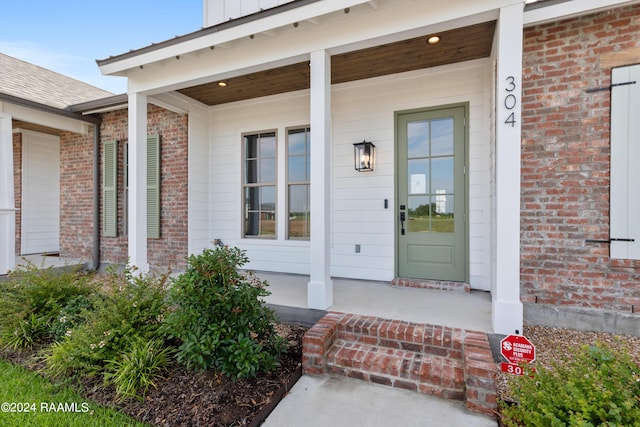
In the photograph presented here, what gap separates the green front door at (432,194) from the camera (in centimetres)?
408

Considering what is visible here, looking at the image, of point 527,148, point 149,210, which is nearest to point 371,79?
point 527,148

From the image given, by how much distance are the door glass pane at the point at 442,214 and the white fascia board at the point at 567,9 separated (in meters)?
2.04

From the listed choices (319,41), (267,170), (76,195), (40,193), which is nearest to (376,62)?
(319,41)

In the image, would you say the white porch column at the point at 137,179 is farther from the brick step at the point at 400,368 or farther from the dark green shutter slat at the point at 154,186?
the brick step at the point at 400,368

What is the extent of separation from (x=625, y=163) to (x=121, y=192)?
741cm

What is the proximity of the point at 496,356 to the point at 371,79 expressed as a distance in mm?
3761

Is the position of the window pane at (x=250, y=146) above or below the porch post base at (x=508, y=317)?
above

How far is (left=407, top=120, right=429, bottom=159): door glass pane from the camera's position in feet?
14.0

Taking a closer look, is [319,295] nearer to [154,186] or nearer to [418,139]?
[418,139]

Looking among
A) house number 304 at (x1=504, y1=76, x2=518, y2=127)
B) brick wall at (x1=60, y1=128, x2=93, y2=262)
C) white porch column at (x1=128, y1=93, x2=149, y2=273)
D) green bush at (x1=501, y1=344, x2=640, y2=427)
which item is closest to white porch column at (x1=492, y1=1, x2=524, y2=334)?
house number 304 at (x1=504, y1=76, x2=518, y2=127)

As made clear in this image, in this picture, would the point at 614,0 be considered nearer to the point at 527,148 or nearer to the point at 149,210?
the point at 527,148

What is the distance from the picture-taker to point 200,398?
217 cm

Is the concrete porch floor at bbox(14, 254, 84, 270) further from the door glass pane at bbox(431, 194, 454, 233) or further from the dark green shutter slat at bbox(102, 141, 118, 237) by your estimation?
the door glass pane at bbox(431, 194, 454, 233)

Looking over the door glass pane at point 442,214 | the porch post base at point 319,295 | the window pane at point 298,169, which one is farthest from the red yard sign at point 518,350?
the window pane at point 298,169
